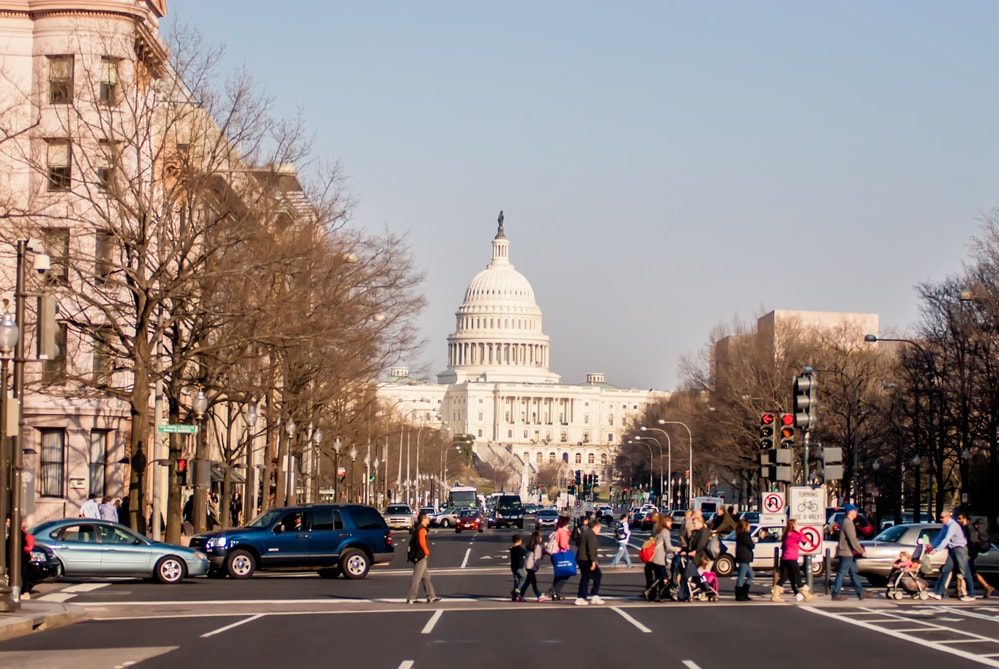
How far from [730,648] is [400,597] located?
38.1 ft

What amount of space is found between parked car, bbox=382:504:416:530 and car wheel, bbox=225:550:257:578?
4226 cm

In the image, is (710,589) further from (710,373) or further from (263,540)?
(710,373)

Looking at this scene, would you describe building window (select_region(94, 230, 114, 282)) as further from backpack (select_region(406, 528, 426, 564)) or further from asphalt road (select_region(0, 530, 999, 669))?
backpack (select_region(406, 528, 426, 564))

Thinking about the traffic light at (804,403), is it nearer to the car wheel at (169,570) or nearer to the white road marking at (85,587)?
the car wheel at (169,570)

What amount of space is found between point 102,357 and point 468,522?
43.6m

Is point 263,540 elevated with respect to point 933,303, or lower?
lower

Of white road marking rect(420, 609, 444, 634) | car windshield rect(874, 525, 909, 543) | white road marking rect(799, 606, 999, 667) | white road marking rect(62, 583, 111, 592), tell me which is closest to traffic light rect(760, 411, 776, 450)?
car windshield rect(874, 525, 909, 543)

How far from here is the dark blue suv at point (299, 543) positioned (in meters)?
34.9

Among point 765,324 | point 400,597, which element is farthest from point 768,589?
point 765,324

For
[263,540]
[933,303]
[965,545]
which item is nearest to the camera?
[965,545]

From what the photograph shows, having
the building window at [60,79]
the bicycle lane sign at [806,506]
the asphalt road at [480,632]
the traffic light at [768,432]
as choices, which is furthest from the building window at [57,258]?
the bicycle lane sign at [806,506]

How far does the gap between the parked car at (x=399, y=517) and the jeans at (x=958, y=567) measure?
5048 cm

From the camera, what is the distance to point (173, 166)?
37844mm

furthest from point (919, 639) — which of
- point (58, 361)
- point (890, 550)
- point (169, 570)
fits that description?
point (58, 361)
